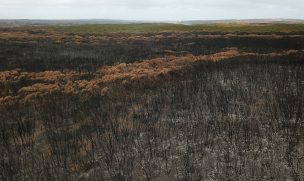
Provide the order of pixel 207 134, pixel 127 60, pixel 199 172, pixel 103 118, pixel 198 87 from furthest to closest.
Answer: pixel 127 60 < pixel 198 87 < pixel 103 118 < pixel 207 134 < pixel 199 172

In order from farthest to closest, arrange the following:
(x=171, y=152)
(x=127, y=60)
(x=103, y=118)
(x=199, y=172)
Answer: (x=127, y=60) → (x=103, y=118) → (x=171, y=152) → (x=199, y=172)

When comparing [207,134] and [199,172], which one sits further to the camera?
[207,134]

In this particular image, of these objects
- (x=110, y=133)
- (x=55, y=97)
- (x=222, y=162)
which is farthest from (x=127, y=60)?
(x=222, y=162)

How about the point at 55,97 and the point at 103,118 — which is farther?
the point at 55,97

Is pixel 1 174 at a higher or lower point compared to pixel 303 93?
lower

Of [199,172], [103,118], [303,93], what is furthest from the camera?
[303,93]

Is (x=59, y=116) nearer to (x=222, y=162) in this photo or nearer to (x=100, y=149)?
(x=100, y=149)

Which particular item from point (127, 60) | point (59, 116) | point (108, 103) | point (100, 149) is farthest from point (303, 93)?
point (127, 60)

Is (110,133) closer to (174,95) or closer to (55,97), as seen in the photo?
(174,95)

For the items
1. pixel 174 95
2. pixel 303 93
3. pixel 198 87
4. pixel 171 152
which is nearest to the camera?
pixel 171 152
